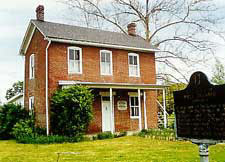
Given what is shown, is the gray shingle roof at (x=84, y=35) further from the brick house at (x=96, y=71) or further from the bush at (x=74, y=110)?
the bush at (x=74, y=110)

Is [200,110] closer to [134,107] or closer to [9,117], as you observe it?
[134,107]

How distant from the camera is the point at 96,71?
1850cm

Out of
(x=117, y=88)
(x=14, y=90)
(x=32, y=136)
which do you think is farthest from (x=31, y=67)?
(x=14, y=90)

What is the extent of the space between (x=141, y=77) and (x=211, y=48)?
10079 millimetres

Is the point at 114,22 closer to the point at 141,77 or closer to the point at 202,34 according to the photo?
the point at 202,34

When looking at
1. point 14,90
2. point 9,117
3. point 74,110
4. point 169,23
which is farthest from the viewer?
point 14,90

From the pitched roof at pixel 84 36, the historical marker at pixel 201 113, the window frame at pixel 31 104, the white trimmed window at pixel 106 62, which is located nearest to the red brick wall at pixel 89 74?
the white trimmed window at pixel 106 62

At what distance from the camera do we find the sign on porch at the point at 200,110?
4441mm

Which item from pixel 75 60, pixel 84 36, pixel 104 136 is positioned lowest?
pixel 104 136

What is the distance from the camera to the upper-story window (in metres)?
17.7

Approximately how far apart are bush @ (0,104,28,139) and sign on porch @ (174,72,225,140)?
1504 cm

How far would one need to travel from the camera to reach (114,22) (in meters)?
32.3

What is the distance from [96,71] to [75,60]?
1.57 m

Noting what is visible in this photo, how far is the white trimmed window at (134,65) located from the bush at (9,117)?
25.6 feet
